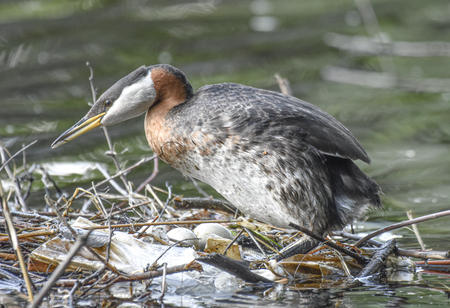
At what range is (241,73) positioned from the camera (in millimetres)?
13391

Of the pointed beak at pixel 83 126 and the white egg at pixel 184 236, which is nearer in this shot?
the white egg at pixel 184 236

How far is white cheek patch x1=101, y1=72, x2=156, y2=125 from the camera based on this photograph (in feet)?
16.7

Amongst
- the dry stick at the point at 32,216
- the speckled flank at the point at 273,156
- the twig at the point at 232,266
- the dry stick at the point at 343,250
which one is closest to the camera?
the twig at the point at 232,266

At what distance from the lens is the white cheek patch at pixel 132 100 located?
510cm

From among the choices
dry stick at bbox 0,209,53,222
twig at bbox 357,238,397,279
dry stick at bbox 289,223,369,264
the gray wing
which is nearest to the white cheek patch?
the gray wing

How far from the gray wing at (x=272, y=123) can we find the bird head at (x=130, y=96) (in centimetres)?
46

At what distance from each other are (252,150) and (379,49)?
10233mm

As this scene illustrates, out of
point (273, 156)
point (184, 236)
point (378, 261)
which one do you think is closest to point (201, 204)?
point (184, 236)

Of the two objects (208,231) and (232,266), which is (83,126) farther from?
(232,266)

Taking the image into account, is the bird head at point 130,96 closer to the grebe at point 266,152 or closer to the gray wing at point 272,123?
the grebe at point 266,152

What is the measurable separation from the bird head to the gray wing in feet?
1.51

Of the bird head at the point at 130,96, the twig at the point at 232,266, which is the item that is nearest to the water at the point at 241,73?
the twig at the point at 232,266

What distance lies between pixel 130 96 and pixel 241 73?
8459 mm

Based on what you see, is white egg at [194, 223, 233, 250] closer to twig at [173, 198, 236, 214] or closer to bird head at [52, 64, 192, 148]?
twig at [173, 198, 236, 214]
